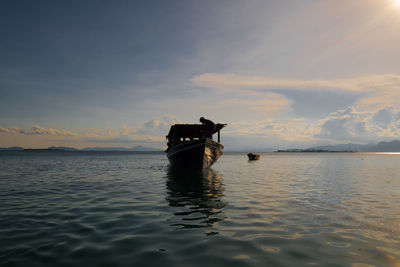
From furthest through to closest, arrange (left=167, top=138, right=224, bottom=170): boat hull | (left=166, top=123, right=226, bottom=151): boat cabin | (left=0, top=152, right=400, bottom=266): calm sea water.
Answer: (left=166, top=123, right=226, bottom=151): boat cabin → (left=167, top=138, right=224, bottom=170): boat hull → (left=0, top=152, right=400, bottom=266): calm sea water

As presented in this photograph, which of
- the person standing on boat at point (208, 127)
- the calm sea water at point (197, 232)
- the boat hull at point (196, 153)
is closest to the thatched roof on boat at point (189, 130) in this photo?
the person standing on boat at point (208, 127)

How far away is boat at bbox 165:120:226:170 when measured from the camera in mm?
23562

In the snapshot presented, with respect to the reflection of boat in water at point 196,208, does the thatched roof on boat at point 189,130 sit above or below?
above

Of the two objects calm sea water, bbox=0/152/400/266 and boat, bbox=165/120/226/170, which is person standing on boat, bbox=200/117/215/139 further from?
calm sea water, bbox=0/152/400/266

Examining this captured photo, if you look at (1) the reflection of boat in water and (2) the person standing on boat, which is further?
(2) the person standing on boat

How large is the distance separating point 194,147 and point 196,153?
66 cm

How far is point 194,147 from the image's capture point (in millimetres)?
23703

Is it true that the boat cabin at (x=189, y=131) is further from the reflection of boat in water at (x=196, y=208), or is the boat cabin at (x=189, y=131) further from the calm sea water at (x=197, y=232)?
the calm sea water at (x=197, y=232)

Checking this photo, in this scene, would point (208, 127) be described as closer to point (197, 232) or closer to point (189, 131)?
point (189, 131)

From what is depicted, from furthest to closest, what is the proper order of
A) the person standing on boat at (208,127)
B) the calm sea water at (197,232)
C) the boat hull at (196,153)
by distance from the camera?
the person standing on boat at (208,127) → the boat hull at (196,153) → the calm sea water at (197,232)

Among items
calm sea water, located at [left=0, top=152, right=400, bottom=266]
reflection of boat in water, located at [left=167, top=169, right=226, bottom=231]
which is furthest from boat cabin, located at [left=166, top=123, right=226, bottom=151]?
calm sea water, located at [left=0, top=152, right=400, bottom=266]

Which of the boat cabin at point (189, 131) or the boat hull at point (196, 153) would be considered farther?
the boat cabin at point (189, 131)

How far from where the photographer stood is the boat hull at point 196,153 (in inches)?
924

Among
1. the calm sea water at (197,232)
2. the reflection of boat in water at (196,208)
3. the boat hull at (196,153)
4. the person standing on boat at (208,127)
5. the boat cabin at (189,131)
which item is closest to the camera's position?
the calm sea water at (197,232)
